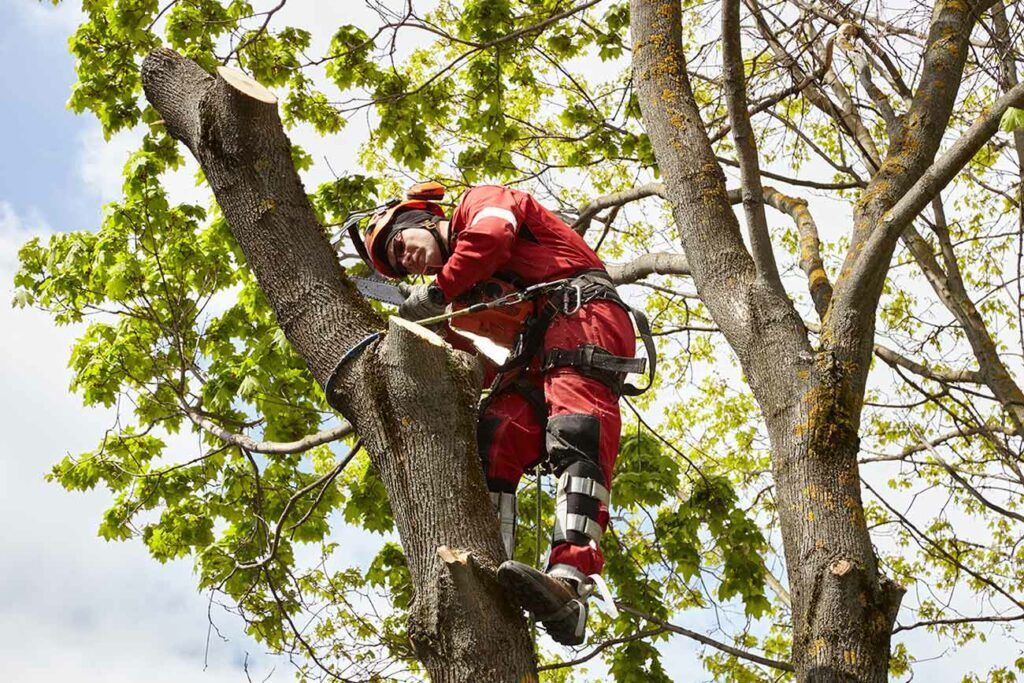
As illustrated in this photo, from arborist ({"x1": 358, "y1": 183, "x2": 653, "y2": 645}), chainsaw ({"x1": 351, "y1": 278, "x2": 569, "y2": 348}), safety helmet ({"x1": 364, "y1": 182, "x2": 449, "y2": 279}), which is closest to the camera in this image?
arborist ({"x1": 358, "y1": 183, "x2": 653, "y2": 645})

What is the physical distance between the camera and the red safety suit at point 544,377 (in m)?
3.41

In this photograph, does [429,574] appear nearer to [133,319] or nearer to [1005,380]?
[1005,380]

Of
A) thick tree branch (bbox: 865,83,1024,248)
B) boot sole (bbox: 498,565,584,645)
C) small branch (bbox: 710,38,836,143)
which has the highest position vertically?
small branch (bbox: 710,38,836,143)

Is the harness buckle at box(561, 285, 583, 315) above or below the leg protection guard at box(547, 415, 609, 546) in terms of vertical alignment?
above

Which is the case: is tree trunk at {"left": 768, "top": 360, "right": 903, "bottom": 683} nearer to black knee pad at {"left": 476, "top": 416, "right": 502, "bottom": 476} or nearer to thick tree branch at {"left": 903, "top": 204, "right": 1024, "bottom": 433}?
black knee pad at {"left": 476, "top": 416, "right": 502, "bottom": 476}

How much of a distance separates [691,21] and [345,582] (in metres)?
6.53

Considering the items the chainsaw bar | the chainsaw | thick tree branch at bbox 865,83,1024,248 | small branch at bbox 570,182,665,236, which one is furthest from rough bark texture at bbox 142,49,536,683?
small branch at bbox 570,182,665,236

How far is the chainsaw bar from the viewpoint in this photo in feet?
14.0

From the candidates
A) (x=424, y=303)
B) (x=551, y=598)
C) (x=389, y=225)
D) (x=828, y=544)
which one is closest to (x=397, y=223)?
(x=389, y=225)

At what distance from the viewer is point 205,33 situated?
785cm

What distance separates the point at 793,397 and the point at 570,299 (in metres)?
0.96

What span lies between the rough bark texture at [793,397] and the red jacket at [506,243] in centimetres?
77

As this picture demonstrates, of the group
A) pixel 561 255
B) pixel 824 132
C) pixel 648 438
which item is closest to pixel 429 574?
pixel 561 255

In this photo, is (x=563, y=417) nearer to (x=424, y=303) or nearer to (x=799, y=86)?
(x=424, y=303)
